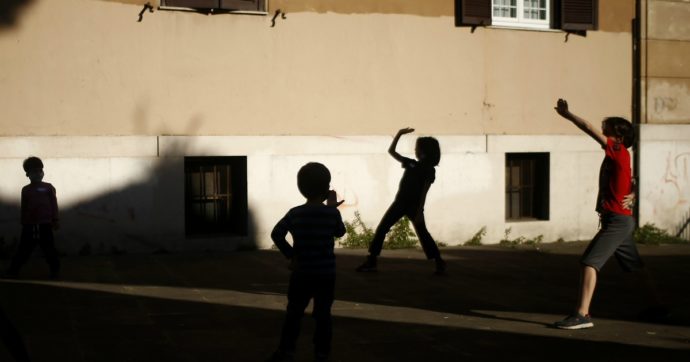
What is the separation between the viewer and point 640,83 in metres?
15.3

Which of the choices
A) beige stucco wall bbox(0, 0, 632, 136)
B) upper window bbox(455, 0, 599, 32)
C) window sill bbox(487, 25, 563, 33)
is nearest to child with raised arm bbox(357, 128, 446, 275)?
beige stucco wall bbox(0, 0, 632, 136)

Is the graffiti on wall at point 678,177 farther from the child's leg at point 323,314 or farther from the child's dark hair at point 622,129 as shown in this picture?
the child's leg at point 323,314

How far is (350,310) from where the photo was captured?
877 centimetres

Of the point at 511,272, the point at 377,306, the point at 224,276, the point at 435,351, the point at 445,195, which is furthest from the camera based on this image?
the point at 445,195

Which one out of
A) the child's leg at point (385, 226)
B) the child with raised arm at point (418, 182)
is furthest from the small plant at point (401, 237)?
the child with raised arm at point (418, 182)

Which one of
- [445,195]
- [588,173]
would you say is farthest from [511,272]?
[588,173]

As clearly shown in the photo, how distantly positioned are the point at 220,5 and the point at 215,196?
102 inches

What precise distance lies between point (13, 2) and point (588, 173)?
878 cm

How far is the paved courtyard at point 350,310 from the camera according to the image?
23.4ft

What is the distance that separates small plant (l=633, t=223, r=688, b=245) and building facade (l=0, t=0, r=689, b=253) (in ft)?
0.53

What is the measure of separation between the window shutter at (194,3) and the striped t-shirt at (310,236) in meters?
6.82

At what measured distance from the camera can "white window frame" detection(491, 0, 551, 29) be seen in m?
14.7

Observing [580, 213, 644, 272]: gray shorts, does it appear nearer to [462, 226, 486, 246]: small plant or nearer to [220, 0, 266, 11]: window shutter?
[462, 226, 486, 246]: small plant

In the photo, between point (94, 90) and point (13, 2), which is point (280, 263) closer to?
point (94, 90)
